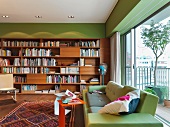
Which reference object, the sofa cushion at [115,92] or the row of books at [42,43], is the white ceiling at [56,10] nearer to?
the row of books at [42,43]

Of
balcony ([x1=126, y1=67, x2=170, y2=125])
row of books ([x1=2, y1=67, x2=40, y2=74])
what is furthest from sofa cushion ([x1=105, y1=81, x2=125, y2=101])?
row of books ([x1=2, y1=67, x2=40, y2=74])

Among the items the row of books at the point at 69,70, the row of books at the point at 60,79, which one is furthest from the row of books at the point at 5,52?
the row of books at the point at 69,70

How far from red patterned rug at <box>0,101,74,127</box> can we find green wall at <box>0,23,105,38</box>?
3.12 meters

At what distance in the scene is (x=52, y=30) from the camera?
6.45 meters

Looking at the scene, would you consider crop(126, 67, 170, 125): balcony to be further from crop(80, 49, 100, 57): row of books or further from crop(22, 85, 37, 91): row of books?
crop(22, 85, 37, 91): row of books

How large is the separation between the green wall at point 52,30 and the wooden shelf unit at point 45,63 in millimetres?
233

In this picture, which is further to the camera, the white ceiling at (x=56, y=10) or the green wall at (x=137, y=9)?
the white ceiling at (x=56, y=10)

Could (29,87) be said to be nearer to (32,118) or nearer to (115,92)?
(32,118)

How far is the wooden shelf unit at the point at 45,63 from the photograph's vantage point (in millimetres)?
6328

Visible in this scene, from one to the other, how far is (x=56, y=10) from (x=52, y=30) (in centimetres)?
159

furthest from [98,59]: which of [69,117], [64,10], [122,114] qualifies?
[122,114]

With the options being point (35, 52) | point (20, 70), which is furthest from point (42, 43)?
point (20, 70)

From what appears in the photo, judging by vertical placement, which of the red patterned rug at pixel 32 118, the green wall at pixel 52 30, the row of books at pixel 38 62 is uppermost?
the green wall at pixel 52 30

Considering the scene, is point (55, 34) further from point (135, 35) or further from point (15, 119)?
point (15, 119)
